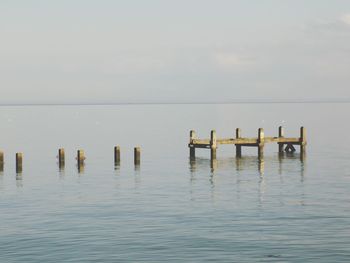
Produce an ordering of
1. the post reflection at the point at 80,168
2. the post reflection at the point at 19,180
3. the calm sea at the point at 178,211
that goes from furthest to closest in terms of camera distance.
Answer: the post reflection at the point at 80,168 < the post reflection at the point at 19,180 < the calm sea at the point at 178,211

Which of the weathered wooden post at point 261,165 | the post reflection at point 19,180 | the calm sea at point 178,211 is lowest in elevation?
the calm sea at point 178,211

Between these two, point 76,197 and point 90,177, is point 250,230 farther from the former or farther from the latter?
point 90,177

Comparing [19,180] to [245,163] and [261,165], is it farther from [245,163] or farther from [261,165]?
[261,165]

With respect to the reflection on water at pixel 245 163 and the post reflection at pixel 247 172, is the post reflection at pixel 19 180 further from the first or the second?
the reflection on water at pixel 245 163

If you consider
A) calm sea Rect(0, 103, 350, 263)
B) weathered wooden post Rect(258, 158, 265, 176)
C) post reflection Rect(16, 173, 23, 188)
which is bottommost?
calm sea Rect(0, 103, 350, 263)

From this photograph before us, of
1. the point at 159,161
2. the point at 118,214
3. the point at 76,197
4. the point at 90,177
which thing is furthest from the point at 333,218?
the point at 159,161

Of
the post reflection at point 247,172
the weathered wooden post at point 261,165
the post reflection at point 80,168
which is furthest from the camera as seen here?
the post reflection at point 80,168

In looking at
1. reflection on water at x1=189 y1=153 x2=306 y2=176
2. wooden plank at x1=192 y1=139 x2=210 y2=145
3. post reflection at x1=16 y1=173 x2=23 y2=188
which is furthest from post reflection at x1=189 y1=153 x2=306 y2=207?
post reflection at x1=16 y1=173 x2=23 y2=188

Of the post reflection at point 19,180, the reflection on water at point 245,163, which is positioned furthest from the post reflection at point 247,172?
the post reflection at point 19,180

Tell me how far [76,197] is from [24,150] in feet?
128

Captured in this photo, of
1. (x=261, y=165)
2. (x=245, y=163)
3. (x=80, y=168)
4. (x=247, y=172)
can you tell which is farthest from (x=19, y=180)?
(x=261, y=165)

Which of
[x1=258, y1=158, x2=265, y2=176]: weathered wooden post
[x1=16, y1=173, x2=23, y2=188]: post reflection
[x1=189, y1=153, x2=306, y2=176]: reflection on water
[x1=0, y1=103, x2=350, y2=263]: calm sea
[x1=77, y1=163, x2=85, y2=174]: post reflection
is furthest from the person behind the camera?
[x1=189, y1=153, x2=306, y2=176]: reflection on water

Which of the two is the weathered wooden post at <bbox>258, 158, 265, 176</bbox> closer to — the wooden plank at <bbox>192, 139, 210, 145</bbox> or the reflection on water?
the reflection on water

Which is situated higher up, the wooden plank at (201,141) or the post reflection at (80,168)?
the wooden plank at (201,141)
